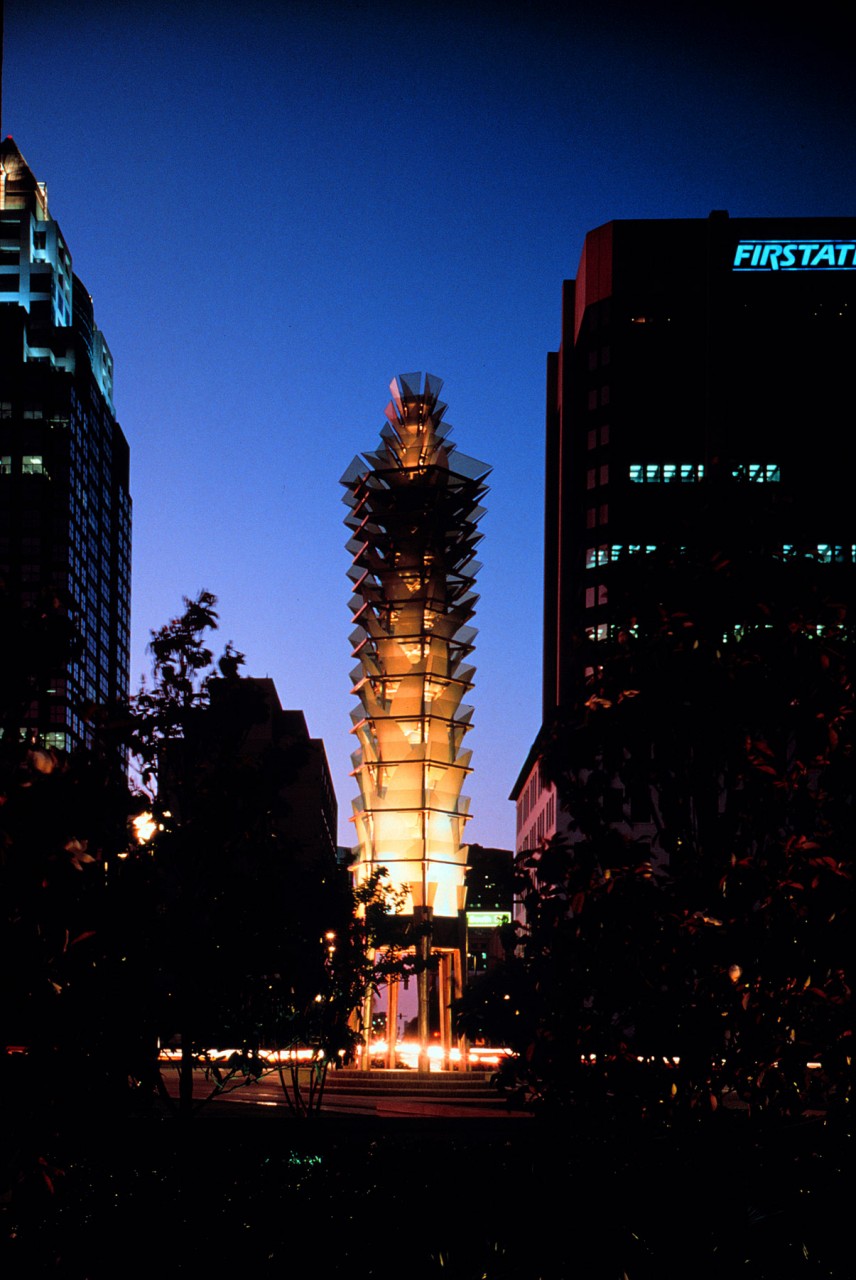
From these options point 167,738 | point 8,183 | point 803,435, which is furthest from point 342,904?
point 8,183

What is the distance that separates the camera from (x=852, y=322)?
12306 centimetres

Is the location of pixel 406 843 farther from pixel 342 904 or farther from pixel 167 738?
pixel 167 738

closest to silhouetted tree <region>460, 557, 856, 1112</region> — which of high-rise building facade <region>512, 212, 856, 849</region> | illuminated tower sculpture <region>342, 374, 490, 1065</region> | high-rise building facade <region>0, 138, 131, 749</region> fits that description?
illuminated tower sculpture <region>342, 374, 490, 1065</region>

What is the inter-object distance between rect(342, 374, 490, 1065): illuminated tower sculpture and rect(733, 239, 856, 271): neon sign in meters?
54.8

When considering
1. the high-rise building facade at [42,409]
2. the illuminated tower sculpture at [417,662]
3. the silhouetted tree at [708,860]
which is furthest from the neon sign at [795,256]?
the silhouetted tree at [708,860]

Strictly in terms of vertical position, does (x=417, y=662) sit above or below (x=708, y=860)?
above

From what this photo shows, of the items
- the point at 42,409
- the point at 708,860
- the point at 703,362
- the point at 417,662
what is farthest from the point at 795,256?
the point at 708,860

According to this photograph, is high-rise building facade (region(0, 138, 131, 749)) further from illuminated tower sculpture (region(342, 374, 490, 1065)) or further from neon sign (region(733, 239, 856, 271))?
illuminated tower sculpture (region(342, 374, 490, 1065))

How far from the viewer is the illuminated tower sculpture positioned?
2827 inches

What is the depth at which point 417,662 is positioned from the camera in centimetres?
7369

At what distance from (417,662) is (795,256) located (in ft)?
217

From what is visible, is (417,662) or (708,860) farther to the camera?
(417,662)

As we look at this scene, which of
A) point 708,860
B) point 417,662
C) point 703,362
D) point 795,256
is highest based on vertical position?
point 795,256

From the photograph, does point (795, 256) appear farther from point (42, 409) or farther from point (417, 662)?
point (42, 409)
